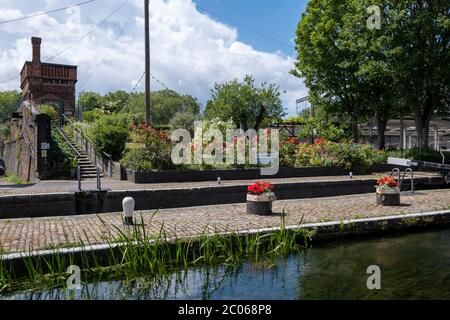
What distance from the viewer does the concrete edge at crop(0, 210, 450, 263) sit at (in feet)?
22.1

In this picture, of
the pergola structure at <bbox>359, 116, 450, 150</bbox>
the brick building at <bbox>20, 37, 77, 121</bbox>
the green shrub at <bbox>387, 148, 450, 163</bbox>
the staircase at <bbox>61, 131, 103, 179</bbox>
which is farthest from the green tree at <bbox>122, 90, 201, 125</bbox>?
the green shrub at <bbox>387, 148, 450, 163</bbox>

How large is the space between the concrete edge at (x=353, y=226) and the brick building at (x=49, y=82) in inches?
1180

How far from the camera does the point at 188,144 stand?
17703 mm

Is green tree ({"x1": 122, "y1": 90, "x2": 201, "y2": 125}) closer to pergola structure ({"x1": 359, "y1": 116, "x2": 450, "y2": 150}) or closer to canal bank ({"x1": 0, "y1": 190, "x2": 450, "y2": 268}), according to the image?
pergola structure ({"x1": 359, "y1": 116, "x2": 450, "y2": 150})

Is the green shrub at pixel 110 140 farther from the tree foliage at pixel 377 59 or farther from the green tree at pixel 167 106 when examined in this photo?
the green tree at pixel 167 106

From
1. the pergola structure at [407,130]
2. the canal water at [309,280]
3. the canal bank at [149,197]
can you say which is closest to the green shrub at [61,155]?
the canal bank at [149,197]

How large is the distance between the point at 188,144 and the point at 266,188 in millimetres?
8126

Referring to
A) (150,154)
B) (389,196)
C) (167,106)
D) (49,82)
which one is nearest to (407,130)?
(150,154)

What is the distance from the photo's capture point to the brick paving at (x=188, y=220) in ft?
24.6

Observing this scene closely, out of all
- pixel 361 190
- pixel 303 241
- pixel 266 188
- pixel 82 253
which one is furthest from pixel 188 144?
pixel 82 253

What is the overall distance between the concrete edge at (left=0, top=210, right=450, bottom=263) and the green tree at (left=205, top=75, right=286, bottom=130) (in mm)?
19463

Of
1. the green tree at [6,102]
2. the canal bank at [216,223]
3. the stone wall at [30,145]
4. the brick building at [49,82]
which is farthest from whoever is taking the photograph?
the green tree at [6,102]

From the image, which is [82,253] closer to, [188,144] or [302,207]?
[302,207]

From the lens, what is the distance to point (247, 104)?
1137 inches
